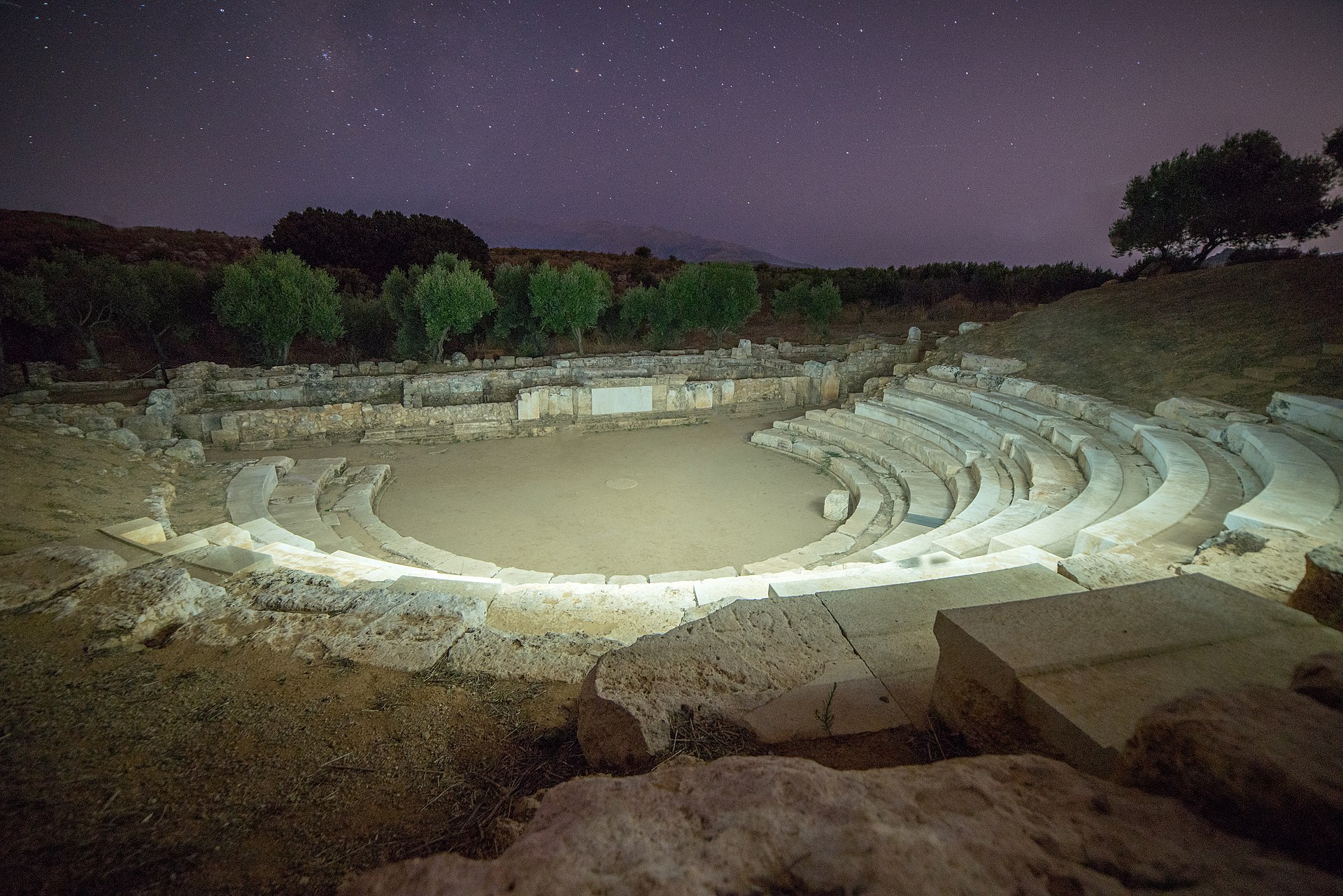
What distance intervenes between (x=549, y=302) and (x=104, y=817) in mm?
22026

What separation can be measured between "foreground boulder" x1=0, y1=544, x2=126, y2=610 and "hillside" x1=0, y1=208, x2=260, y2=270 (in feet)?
92.4

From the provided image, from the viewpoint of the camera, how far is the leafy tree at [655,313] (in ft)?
85.7

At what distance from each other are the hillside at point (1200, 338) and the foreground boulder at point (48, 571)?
16.8 m

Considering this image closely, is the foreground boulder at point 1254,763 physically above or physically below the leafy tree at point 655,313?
below

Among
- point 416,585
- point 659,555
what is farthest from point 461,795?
point 659,555

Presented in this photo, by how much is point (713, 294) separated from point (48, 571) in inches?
944

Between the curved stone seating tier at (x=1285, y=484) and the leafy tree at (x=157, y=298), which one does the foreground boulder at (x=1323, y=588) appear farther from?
the leafy tree at (x=157, y=298)

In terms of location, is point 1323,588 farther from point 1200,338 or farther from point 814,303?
point 814,303

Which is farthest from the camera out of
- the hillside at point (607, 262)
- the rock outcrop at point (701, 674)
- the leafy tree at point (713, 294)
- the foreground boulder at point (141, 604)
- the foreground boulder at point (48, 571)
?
the hillside at point (607, 262)

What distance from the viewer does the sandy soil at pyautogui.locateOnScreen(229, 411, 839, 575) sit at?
920 cm

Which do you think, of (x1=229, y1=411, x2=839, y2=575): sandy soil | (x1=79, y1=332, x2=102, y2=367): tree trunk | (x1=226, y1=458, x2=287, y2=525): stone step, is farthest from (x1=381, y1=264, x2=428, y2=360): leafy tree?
(x1=226, y1=458, x2=287, y2=525): stone step

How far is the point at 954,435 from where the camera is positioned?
12695 mm

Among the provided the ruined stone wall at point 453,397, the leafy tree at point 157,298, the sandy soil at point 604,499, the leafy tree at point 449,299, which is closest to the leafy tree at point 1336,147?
the ruined stone wall at point 453,397

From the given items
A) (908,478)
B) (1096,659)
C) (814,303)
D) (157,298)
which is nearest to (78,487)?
(1096,659)
